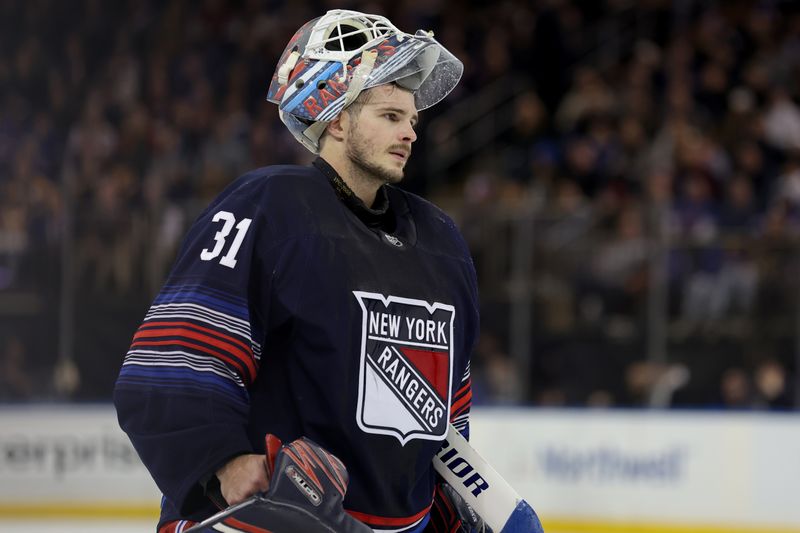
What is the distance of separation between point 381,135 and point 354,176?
8 centimetres

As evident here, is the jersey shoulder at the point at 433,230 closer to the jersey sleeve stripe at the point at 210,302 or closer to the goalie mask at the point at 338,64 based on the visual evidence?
the goalie mask at the point at 338,64

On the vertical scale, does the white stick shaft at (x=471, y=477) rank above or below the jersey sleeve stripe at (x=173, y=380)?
below

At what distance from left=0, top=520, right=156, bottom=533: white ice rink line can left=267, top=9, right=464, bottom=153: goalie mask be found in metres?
4.17

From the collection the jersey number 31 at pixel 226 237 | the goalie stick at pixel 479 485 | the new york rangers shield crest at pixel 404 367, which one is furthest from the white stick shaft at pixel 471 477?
the jersey number 31 at pixel 226 237

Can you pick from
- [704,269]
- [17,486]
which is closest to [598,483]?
[704,269]

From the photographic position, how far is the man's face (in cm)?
195

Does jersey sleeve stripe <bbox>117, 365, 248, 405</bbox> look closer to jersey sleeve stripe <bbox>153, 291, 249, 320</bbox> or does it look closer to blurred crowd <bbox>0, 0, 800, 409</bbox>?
jersey sleeve stripe <bbox>153, 291, 249, 320</bbox>

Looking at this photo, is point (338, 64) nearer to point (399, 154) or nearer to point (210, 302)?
point (399, 154)

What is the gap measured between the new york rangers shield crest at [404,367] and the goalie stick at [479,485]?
4.7 inches

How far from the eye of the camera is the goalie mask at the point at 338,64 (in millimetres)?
1911

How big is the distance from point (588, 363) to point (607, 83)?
2.99m

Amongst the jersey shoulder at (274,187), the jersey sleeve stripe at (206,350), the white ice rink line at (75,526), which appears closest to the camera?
the jersey sleeve stripe at (206,350)

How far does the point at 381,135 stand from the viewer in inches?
76.9

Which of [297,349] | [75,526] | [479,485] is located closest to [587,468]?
[75,526]
